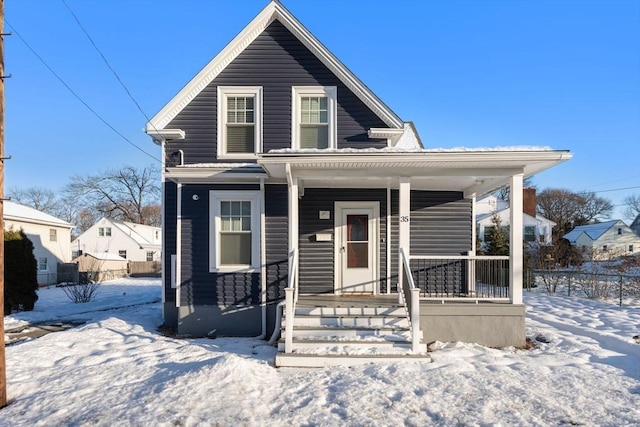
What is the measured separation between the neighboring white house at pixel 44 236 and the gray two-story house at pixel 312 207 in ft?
52.4

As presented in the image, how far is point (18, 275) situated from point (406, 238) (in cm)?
1147

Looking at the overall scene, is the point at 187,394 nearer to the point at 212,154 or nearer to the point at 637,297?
the point at 212,154

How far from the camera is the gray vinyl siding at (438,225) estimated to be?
9078 mm

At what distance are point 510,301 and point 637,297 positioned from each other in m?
7.60

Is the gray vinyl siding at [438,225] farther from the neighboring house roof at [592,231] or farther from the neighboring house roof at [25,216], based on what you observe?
the neighboring house roof at [592,231]

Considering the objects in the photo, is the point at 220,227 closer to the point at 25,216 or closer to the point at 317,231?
the point at 317,231

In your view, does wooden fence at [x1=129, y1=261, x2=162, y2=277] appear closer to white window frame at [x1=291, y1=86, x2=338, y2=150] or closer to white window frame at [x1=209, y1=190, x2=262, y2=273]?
white window frame at [x1=209, y1=190, x2=262, y2=273]

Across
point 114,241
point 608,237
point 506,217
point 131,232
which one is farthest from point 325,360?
point 608,237

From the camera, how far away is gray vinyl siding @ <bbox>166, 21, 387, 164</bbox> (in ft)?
29.9

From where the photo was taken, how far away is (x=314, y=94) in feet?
30.5

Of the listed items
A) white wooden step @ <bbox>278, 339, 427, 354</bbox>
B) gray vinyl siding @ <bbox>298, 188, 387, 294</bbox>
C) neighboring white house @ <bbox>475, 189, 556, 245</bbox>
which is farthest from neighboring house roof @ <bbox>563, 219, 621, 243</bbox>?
white wooden step @ <bbox>278, 339, 427, 354</bbox>

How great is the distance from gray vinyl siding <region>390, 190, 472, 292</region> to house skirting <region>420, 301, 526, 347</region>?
2181 mm

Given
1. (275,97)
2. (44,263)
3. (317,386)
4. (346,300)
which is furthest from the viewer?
(44,263)

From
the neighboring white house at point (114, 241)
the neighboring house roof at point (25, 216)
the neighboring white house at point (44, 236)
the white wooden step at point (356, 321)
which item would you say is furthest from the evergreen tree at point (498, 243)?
the neighboring white house at point (114, 241)
